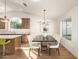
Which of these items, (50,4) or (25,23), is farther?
(25,23)

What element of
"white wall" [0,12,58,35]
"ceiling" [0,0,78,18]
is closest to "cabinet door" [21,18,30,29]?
"white wall" [0,12,58,35]

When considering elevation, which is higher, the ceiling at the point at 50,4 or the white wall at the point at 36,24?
the ceiling at the point at 50,4

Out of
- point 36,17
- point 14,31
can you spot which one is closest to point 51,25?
point 36,17

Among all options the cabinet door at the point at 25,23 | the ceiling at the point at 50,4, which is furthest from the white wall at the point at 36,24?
the ceiling at the point at 50,4

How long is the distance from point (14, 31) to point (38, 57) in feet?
21.3

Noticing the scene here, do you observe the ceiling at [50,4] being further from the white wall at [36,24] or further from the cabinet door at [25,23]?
the white wall at [36,24]

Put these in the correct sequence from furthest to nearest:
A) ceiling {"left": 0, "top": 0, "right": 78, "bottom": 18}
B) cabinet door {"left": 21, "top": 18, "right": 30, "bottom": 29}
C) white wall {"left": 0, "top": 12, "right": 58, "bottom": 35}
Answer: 1. white wall {"left": 0, "top": 12, "right": 58, "bottom": 35}
2. cabinet door {"left": 21, "top": 18, "right": 30, "bottom": 29}
3. ceiling {"left": 0, "top": 0, "right": 78, "bottom": 18}

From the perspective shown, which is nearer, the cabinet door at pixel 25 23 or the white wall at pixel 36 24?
the cabinet door at pixel 25 23

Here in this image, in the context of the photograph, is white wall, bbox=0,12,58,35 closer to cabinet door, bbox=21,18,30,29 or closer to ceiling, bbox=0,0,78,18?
cabinet door, bbox=21,18,30,29

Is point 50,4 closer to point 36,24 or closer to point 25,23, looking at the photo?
point 25,23

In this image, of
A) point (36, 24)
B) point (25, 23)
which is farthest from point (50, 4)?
point (36, 24)

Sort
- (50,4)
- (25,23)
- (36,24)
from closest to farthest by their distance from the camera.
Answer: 1. (50,4)
2. (25,23)
3. (36,24)

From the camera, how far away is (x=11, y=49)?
281 inches

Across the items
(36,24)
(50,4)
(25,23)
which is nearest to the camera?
(50,4)
